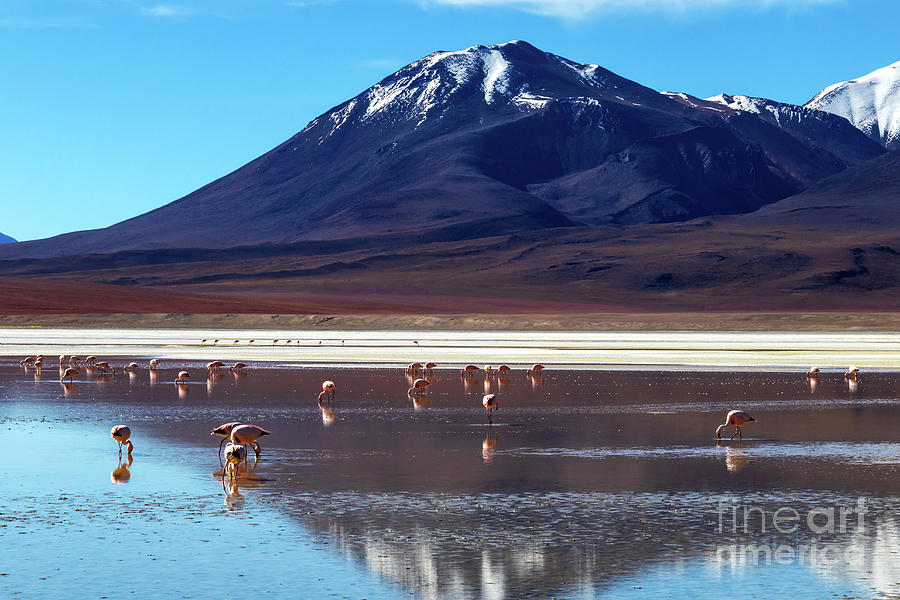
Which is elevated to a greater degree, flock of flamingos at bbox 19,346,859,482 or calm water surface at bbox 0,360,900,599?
flock of flamingos at bbox 19,346,859,482

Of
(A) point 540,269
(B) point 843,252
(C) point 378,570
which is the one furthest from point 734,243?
(C) point 378,570

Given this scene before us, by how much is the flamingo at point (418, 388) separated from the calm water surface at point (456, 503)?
2388 millimetres

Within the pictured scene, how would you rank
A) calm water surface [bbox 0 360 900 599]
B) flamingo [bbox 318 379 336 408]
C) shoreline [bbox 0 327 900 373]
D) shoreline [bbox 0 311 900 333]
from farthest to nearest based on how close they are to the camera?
shoreline [bbox 0 311 900 333], shoreline [bbox 0 327 900 373], flamingo [bbox 318 379 336 408], calm water surface [bbox 0 360 900 599]

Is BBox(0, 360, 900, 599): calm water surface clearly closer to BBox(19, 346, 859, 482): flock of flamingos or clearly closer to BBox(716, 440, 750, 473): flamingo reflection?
BBox(716, 440, 750, 473): flamingo reflection

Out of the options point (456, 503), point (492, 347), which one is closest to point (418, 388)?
point (456, 503)

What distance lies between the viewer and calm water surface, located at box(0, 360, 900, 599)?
10281mm

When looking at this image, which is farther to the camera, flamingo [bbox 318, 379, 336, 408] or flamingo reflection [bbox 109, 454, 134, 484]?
flamingo [bbox 318, 379, 336, 408]

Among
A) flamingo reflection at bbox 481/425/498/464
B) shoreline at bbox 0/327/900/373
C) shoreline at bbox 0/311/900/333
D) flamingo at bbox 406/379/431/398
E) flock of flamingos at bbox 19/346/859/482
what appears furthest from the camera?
shoreline at bbox 0/311/900/333

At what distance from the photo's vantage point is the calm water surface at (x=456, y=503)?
405 inches

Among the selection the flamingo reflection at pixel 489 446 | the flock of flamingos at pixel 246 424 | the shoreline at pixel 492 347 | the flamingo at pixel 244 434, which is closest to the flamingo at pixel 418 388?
the flock of flamingos at pixel 246 424

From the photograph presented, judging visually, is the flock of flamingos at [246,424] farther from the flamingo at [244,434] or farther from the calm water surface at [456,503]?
the calm water surface at [456,503]

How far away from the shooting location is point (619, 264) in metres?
175

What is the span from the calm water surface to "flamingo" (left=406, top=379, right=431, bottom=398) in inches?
94.0

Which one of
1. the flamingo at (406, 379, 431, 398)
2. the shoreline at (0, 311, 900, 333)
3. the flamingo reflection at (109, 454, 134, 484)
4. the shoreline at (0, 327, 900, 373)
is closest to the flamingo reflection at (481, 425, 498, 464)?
the flamingo reflection at (109, 454, 134, 484)
